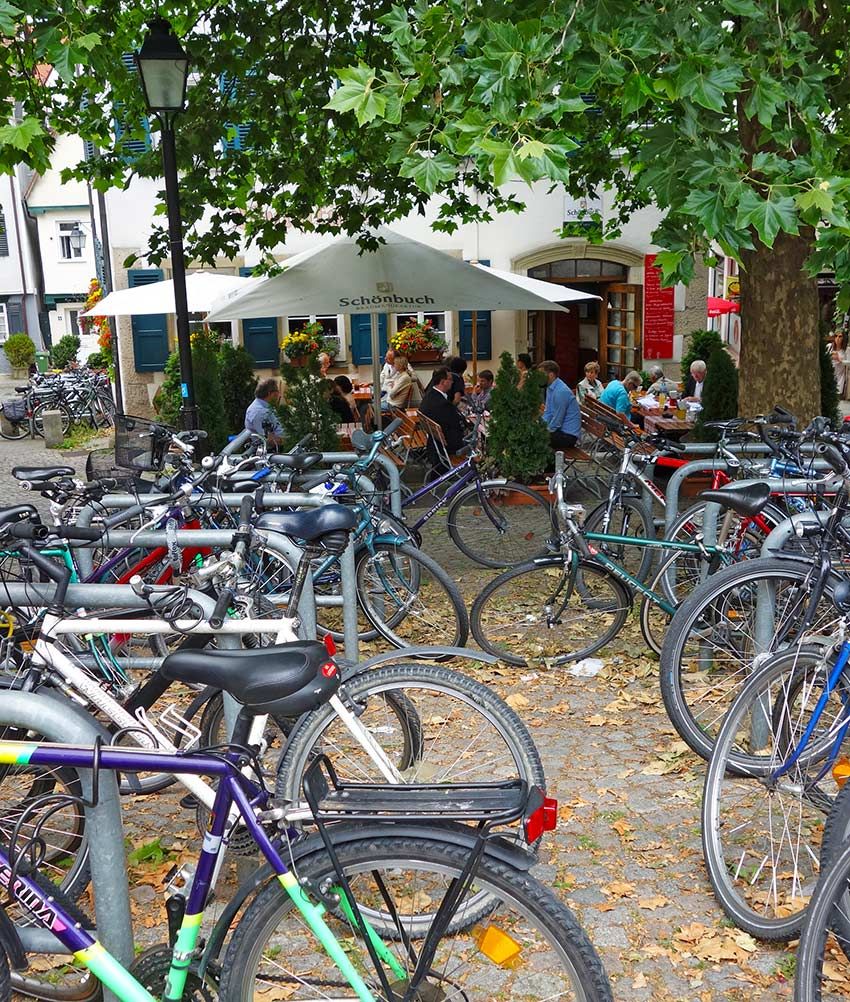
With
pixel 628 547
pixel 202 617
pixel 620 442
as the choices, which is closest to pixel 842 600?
pixel 202 617

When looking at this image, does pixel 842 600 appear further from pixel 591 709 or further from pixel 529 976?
pixel 591 709

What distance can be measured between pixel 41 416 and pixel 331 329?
17.3 ft

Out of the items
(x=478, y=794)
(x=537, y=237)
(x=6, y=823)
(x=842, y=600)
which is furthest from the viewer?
(x=537, y=237)

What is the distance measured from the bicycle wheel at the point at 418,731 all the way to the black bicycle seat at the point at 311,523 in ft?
2.46

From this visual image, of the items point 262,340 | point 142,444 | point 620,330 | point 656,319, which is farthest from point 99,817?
point 620,330

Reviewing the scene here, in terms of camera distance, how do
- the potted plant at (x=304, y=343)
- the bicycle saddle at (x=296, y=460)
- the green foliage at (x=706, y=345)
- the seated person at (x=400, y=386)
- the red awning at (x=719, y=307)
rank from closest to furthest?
the bicycle saddle at (x=296, y=460), the green foliage at (x=706, y=345), the seated person at (x=400, y=386), the potted plant at (x=304, y=343), the red awning at (x=719, y=307)

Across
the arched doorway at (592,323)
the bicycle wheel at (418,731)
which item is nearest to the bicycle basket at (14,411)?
the arched doorway at (592,323)

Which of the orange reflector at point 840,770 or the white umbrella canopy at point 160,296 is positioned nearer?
the orange reflector at point 840,770

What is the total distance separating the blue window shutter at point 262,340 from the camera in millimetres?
18078

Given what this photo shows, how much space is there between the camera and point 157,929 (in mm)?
3521

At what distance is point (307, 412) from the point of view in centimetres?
1056

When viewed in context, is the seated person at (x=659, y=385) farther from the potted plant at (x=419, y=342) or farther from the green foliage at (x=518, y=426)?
the green foliage at (x=518, y=426)

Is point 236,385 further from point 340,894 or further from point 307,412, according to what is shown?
point 340,894

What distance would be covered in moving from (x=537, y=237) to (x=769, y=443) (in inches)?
542
